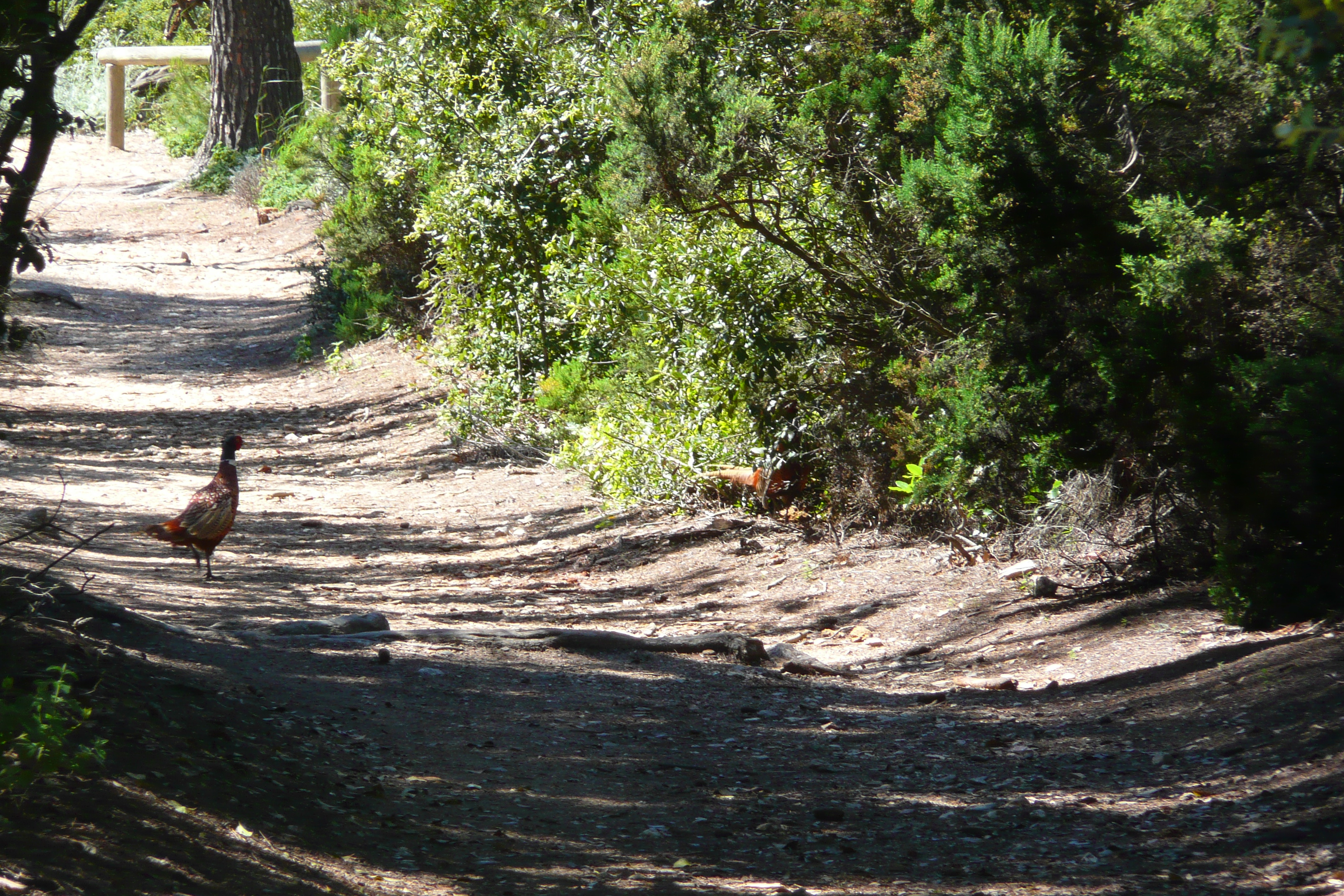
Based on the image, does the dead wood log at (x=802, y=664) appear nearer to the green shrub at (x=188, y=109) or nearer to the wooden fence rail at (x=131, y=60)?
the wooden fence rail at (x=131, y=60)

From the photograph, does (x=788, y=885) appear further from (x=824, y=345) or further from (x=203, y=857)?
(x=824, y=345)

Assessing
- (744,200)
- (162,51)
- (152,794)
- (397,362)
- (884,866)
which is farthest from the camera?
(162,51)

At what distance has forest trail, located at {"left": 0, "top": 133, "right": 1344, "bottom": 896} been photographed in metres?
3.46

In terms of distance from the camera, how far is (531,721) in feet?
16.6

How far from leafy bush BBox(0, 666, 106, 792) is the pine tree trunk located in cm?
1926

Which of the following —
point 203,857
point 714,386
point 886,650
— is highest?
point 714,386

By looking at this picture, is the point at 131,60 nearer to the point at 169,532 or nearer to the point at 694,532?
the point at 169,532

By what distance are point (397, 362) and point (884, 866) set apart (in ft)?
36.4

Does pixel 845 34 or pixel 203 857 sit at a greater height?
pixel 845 34

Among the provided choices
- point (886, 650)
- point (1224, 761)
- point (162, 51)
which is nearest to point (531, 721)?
point (886, 650)

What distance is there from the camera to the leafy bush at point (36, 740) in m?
2.75

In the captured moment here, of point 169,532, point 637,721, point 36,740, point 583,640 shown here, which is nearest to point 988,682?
point 637,721

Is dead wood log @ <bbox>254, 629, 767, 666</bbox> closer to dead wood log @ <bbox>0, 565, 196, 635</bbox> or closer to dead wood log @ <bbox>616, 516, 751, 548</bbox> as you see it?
dead wood log @ <bbox>0, 565, 196, 635</bbox>

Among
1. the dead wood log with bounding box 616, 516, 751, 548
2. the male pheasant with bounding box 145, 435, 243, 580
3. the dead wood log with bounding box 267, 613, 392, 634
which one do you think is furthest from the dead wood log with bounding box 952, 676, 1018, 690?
the male pheasant with bounding box 145, 435, 243, 580
